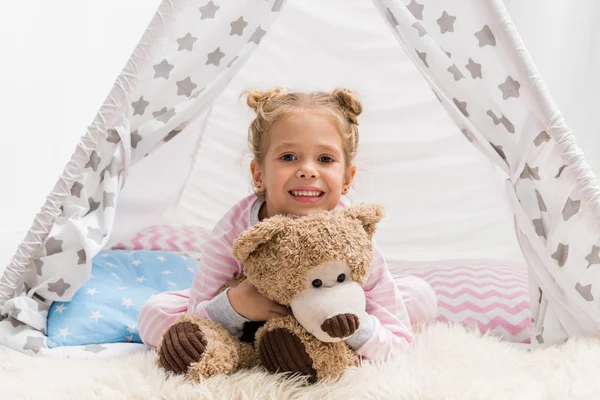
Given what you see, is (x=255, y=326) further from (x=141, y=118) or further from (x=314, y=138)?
(x=141, y=118)

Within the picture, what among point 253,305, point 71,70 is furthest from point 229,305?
point 71,70

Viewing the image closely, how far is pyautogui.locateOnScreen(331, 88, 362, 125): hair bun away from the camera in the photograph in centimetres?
129

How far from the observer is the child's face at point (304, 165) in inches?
46.4

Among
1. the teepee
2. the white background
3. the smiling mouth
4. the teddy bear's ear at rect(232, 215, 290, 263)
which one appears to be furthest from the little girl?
the white background

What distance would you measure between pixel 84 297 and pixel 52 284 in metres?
0.10

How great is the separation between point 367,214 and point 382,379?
27cm

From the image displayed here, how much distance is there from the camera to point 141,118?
151 centimetres

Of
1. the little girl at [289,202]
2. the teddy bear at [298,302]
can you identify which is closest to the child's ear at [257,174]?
the little girl at [289,202]

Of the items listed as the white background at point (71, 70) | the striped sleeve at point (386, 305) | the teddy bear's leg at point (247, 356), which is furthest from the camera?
the white background at point (71, 70)

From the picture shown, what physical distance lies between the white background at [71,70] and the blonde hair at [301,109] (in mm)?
1184

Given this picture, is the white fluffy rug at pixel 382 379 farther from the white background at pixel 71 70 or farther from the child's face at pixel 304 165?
the white background at pixel 71 70

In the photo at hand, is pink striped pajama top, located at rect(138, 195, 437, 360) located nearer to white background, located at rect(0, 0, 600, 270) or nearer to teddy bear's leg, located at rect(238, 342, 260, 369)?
teddy bear's leg, located at rect(238, 342, 260, 369)

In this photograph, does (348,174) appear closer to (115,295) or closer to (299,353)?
(299,353)

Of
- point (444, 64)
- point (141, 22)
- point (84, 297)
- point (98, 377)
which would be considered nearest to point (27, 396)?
point (98, 377)
